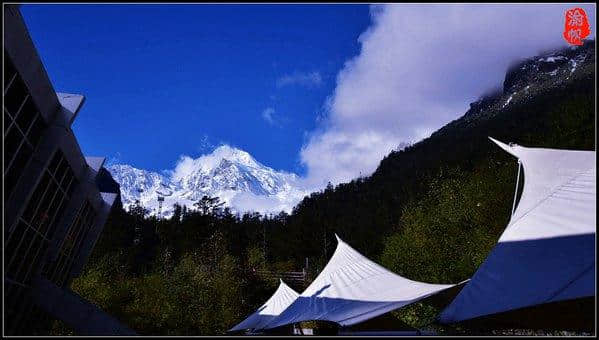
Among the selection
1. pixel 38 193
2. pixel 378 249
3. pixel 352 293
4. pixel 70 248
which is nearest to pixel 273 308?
pixel 352 293

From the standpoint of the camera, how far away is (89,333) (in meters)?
10.5

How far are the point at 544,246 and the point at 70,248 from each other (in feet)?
37.6

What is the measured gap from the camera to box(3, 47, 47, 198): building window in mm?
5824

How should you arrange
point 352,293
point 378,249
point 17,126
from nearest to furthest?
point 17,126
point 352,293
point 378,249

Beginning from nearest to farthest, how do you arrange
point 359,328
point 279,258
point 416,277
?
point 359,328 → point 416,277 → point 279,258

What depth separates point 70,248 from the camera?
1250 centimetres

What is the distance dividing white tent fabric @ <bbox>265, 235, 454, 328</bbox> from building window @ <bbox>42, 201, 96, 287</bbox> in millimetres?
6006

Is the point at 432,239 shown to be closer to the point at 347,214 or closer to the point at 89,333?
the point at 89,333

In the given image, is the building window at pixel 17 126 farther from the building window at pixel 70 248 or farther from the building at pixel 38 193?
the building window at pixel 70 248

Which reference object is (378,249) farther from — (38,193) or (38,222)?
(38,193)

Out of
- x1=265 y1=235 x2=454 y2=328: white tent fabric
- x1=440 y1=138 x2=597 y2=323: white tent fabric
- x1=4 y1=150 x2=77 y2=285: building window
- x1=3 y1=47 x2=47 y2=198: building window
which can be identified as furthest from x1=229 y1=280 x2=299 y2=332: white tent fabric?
x1=440 y1=138 x2=597 y2=323: white tent fabric

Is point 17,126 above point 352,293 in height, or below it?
above

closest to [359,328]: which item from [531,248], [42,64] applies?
[531,248]

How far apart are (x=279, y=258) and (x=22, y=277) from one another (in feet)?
97.7
